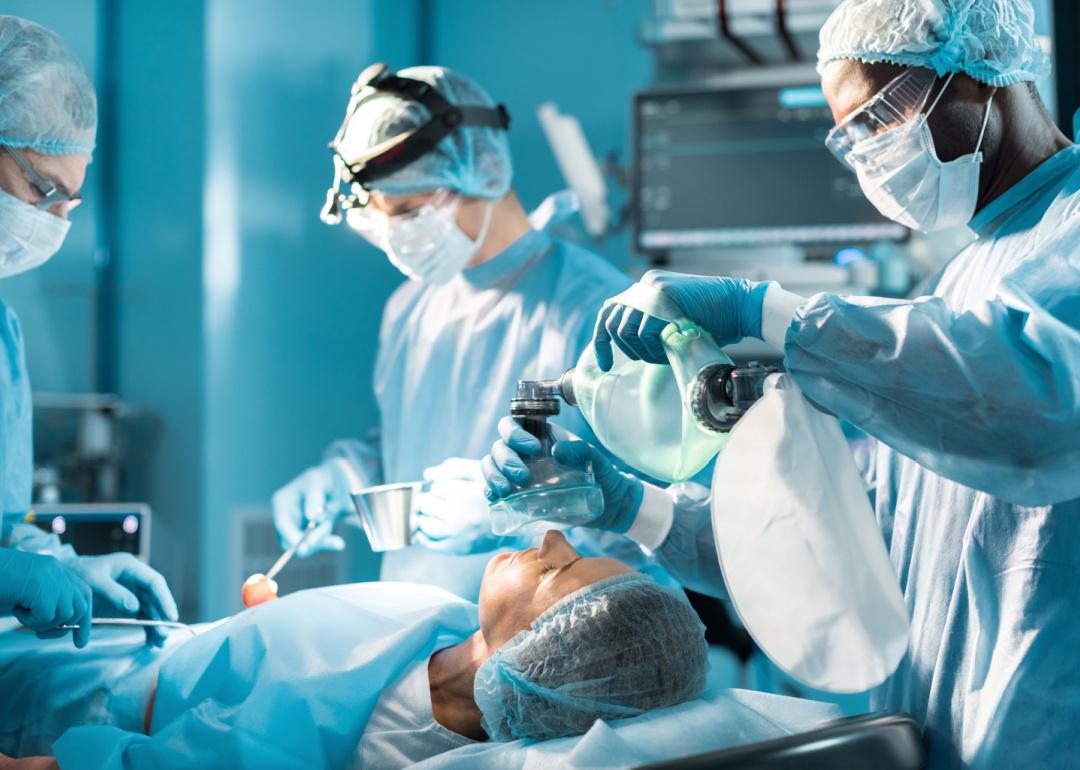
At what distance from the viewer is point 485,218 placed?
2.38 m

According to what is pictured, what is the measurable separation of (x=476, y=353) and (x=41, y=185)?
89 cm

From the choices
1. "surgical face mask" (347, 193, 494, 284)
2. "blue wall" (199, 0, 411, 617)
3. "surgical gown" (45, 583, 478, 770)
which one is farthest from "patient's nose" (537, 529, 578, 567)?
"blue wall" (199, 0, 411, 617)

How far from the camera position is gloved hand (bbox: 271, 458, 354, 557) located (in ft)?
7.39

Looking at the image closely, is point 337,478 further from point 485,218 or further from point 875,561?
point 875,561

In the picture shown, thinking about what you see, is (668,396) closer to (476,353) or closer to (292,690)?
(292,690)

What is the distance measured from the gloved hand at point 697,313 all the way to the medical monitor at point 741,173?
7.64 feet

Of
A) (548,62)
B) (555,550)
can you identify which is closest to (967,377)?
(555,550)

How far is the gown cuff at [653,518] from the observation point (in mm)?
1704

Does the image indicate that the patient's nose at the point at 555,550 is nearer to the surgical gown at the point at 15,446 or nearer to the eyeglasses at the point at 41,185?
the surgical gown at the point at 15,446

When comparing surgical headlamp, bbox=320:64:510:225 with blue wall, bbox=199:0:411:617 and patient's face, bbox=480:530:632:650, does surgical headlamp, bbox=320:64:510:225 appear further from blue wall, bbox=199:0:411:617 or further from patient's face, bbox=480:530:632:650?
blue wall, bbox=199:0:411:617

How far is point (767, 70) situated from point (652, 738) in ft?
10.3

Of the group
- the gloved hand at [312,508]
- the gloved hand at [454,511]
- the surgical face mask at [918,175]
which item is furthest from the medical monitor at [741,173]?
the surgical face mask at [918,175]

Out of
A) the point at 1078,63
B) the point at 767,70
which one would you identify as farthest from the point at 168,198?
the point at 1078,63

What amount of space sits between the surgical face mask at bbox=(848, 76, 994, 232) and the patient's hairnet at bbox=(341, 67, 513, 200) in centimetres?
93
